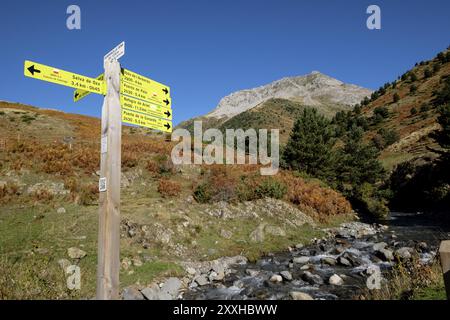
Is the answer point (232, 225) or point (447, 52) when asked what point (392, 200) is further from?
point (447, 52)

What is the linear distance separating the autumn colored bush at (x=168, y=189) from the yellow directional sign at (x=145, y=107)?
14679mm

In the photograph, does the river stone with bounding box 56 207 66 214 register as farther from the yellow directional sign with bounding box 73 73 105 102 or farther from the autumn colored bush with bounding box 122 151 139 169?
the yellow directional sign with bounding box 73 73 105 102

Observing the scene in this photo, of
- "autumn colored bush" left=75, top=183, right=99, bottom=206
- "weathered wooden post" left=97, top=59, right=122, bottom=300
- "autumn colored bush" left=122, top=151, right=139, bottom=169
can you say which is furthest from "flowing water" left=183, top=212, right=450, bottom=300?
"autumn colored bush" left=122, top=151, right=139, bottom=169

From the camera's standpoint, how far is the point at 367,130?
7362 centimetres

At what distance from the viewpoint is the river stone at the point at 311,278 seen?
37.6 feet

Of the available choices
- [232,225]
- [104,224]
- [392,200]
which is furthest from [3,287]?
[392,200]

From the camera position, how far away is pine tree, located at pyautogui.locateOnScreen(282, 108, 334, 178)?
30.1 metres

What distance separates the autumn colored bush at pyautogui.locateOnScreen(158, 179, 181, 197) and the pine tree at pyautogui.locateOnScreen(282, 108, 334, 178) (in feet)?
46.4

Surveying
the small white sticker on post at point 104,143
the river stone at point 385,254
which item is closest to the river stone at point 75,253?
the small white sticker on post at point 104,143

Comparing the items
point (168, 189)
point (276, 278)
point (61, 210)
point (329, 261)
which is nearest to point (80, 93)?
point (276, 278)

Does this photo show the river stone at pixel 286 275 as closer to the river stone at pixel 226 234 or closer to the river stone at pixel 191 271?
the river stone at pixel 191 271

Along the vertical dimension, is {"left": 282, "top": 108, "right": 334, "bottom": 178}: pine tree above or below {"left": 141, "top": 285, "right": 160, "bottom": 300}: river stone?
above

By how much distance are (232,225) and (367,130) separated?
6585cm

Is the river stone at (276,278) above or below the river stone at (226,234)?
below
